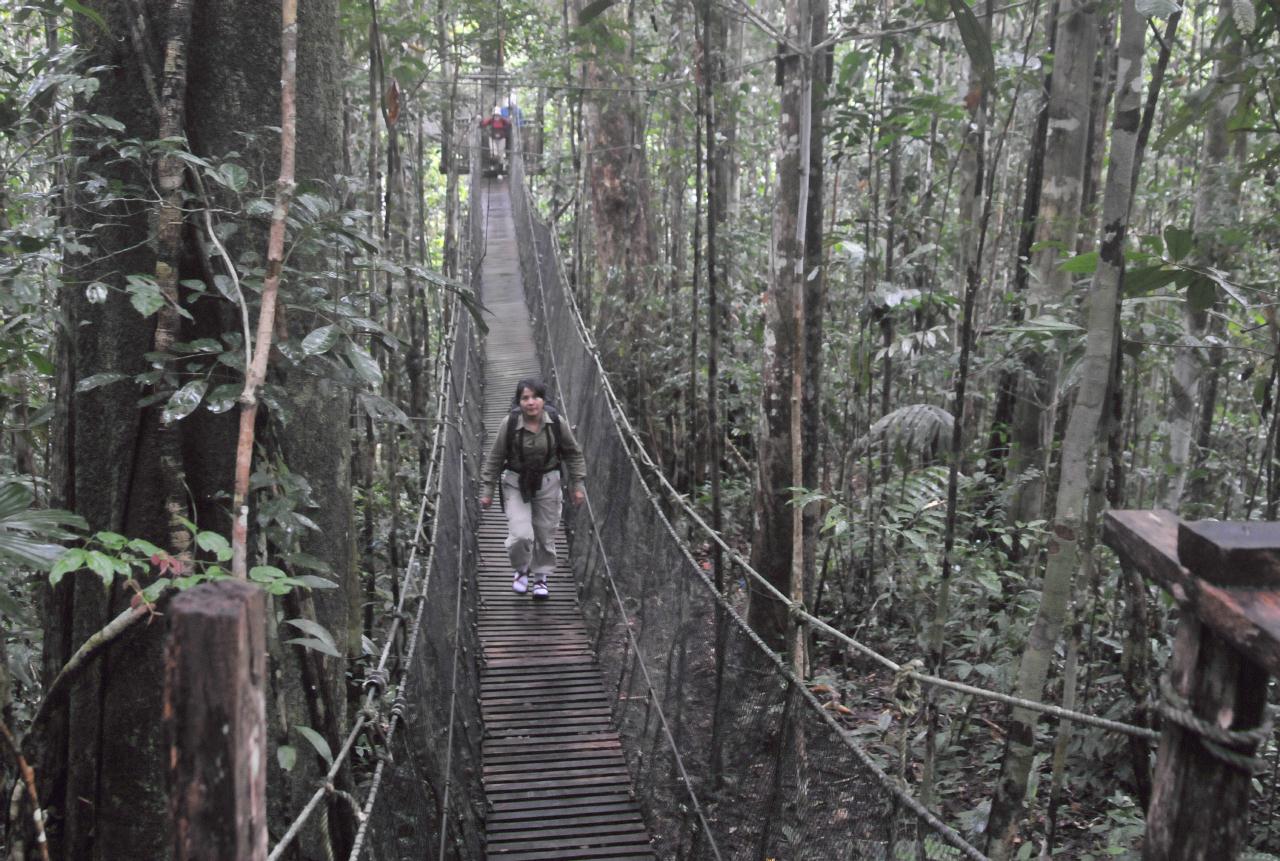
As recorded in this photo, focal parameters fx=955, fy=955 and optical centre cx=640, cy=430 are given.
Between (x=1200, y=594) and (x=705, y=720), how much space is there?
1851 millimetres

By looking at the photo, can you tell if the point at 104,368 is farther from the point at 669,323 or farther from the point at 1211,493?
the point at 669,323

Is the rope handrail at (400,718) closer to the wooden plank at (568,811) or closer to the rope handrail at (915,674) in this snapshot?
the wooden plank at (568,811)

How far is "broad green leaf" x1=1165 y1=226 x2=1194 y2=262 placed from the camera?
1.90 m

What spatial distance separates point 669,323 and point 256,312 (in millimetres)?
4930

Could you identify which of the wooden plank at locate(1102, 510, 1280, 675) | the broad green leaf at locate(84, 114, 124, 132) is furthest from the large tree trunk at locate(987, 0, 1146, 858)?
the broad green leaf at locate(84, 114, 124, 132)

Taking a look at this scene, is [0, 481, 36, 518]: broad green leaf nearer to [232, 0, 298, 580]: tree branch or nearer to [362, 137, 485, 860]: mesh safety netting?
[232, 0, 298, 580]: tree branch

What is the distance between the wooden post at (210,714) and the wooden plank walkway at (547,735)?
231 centimetres

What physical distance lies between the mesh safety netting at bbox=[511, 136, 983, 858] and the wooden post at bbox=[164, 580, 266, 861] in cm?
86

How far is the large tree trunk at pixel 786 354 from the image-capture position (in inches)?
128

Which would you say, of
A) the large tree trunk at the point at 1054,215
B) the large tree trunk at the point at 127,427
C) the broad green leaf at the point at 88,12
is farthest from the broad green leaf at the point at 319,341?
the large tree trunk at the point at 1054,215

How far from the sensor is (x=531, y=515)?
4250 mm

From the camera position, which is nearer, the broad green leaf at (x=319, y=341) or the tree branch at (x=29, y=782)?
the tree branch at (x=29, y=782)

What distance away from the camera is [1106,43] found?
2.83 metres

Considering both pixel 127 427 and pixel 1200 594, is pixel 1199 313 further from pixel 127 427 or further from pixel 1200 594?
pixel 127 427
